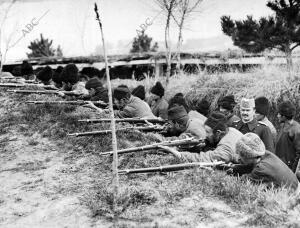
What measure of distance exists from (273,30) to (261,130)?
5363 mm

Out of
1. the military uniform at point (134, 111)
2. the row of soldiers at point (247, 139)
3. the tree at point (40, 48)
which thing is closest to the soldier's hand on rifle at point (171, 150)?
the row of soldiers at point (247, 139)

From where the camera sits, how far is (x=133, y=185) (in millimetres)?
5430

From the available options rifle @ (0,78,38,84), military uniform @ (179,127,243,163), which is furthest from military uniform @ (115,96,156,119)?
rifle @ (0,78,38,84)

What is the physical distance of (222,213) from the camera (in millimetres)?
4477

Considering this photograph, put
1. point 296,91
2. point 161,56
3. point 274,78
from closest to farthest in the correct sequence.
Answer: point 296,91 < point 274,78 < point 161,56

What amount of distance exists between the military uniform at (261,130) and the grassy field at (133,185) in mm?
1290

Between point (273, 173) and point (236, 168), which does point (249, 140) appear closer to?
point (273, 173)

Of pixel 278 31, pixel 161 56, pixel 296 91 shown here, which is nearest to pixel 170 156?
pixel 296 91

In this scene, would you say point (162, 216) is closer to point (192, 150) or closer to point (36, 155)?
point (192, 150)

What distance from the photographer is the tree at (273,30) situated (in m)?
11.0

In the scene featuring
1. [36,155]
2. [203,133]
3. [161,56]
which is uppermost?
[161,56]

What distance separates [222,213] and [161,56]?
44.7 ft

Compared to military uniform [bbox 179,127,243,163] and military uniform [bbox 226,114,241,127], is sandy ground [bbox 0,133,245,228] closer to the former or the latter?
military uniform [bbox 179,127,243,163]

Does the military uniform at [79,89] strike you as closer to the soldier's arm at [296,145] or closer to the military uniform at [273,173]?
the soldier's arm at [296,145]
